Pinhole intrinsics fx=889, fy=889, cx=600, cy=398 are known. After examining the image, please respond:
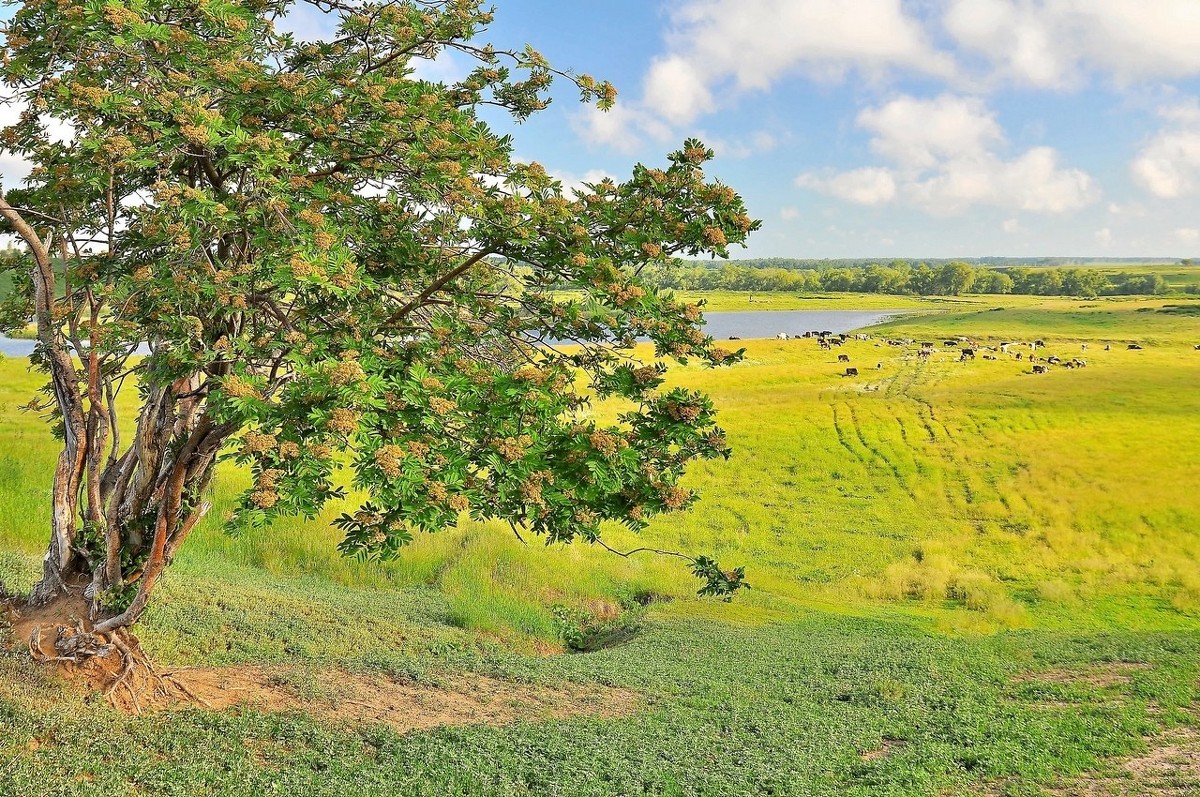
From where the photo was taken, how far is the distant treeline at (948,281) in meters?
149

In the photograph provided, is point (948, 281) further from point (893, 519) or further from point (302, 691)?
point (302, 691)

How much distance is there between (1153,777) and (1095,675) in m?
4.25

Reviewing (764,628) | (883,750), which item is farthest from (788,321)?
(883,750)

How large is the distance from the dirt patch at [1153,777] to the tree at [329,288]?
3.84m

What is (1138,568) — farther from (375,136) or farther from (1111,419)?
(375,136)

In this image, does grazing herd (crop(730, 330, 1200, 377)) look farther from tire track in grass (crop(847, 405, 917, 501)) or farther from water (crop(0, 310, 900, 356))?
water (crop(0, 310, 900, 356))

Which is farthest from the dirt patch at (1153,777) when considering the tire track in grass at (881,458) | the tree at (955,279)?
the tree at (955,279)

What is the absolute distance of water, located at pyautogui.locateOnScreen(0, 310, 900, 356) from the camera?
4435 inches

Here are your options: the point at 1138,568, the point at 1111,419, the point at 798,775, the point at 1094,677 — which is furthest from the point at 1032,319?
the point at 798,775

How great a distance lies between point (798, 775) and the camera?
7.89 m

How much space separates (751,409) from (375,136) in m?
41.4

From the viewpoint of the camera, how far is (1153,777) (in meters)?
8.24

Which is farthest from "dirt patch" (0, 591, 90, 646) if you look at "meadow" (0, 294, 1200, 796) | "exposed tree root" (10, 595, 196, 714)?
"meadow" (0, 294, 1200, 796)

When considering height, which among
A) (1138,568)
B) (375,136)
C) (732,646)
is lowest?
(1138,568)
